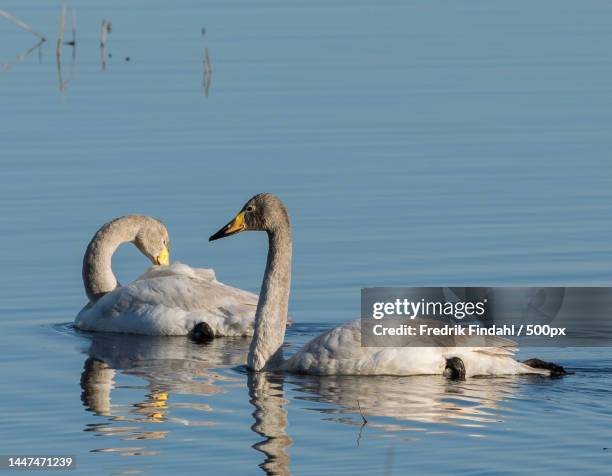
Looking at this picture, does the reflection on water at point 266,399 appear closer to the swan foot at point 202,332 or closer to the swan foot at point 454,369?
the swan foot at point 454,369

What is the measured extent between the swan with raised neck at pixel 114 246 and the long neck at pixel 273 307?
2.75 meters

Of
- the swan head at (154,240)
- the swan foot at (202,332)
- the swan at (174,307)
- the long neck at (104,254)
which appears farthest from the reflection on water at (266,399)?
the swan head at (154,240)

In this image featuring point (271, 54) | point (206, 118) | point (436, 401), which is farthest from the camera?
point (271, 54)

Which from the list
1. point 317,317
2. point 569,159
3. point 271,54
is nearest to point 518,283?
point 317,317

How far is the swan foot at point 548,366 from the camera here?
38.0 feet

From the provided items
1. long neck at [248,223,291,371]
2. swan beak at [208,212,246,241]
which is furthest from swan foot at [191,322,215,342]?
long neck at [248,223,291,371]

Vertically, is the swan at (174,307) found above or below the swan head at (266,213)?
below

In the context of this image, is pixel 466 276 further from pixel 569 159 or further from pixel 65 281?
pixel 569 159

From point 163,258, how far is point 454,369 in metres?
4.57

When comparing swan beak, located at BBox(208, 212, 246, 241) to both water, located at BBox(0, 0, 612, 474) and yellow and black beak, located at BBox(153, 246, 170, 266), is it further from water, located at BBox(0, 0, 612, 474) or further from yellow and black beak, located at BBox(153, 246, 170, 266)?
yellow and black beak, located at BBox(153, 246, 170, 266)

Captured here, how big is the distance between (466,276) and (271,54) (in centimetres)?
1179

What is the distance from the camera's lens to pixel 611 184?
17.8 metres

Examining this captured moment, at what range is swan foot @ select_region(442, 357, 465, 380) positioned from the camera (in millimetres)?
11547

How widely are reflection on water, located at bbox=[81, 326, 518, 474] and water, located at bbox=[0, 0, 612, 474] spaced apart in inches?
1.1
